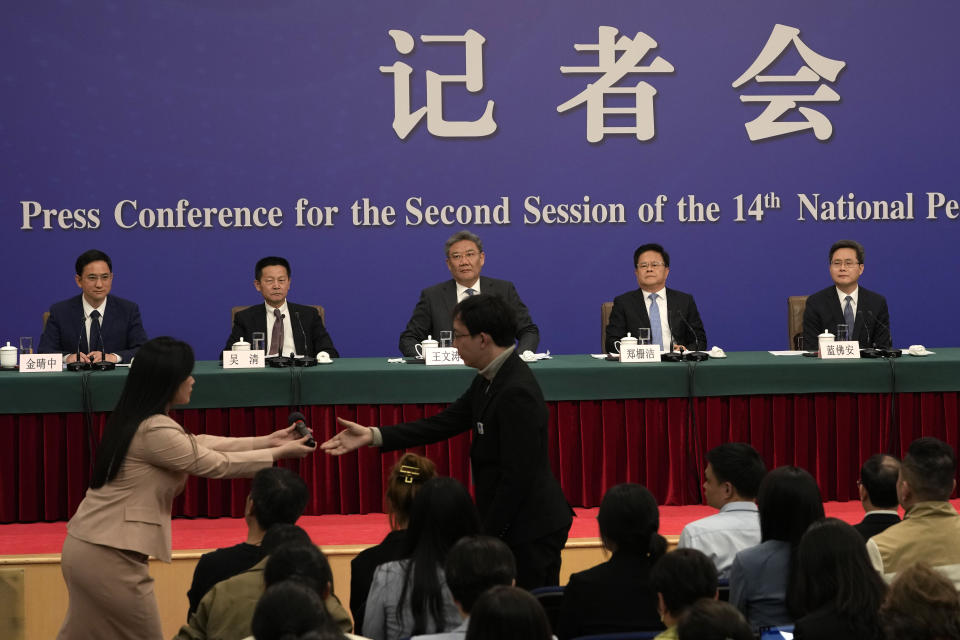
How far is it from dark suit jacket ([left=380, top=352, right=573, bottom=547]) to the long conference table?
1542 mm

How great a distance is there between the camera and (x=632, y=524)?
7.66 ft

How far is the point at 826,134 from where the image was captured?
6719mm

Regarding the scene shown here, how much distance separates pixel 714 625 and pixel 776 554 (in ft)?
2.31

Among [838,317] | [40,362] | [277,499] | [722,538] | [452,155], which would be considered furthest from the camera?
[452,155]

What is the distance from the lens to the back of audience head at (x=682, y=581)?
196cm

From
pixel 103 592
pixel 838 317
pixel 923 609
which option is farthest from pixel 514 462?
pixel 838 317

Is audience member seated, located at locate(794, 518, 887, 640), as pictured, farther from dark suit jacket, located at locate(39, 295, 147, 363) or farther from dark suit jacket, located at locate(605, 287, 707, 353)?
dark suit jacket, located at locate(39, 295, 147, 363)

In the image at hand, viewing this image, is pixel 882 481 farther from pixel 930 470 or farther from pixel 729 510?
pixel 729 510

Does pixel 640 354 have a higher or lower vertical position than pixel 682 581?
higher

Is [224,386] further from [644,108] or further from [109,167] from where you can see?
[644,108]

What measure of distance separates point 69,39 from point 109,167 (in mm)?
768

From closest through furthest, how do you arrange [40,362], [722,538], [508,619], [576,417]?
[508,619] < [722,538] < [576,417] < [40,362]

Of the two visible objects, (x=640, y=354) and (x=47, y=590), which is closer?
(x=47, y=590)

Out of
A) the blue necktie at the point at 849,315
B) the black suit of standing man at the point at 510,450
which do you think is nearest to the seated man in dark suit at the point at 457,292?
the blue necktie at the point at 849,315
